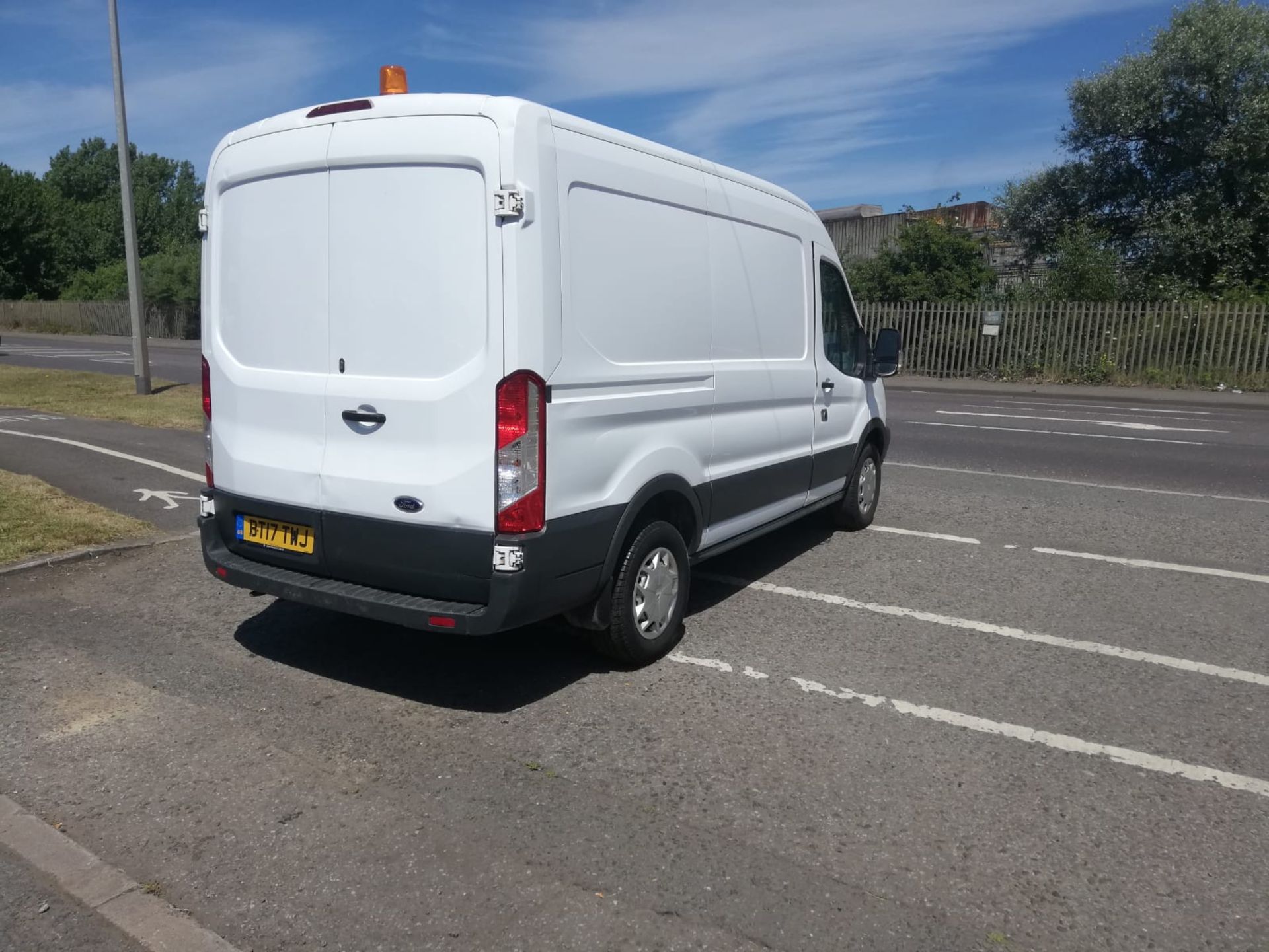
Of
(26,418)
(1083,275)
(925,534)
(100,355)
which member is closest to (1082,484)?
(925,534)

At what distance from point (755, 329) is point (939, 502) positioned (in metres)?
3.82

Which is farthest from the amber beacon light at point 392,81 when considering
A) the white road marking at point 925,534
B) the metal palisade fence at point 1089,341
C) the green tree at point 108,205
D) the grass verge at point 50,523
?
the green tree at point 108,205

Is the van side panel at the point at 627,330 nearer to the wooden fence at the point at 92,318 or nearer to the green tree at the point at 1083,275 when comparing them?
the green tree at the point at 1083,275

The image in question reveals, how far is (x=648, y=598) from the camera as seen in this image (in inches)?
192

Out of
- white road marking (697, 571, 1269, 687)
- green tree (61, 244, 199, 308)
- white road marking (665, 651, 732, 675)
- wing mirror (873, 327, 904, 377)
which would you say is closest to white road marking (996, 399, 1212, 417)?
wing mirror (873, 327, 904, 377)

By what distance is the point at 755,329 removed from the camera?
5.82 meters

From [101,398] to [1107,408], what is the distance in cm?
1756

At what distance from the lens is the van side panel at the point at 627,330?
4203mm

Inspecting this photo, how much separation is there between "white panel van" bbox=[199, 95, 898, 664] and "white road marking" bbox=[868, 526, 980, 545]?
283cm

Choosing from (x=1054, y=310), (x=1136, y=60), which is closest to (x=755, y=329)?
(x=1054, y=310)

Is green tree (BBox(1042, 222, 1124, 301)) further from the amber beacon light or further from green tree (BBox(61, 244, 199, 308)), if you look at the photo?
green tree (BBox(61, 244, 199, 308))

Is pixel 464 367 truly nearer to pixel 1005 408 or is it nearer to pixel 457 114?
pixel 457 114

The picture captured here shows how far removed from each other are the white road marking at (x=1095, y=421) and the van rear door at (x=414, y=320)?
13.0m

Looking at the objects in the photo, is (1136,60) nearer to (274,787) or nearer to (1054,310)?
(1054,310)
